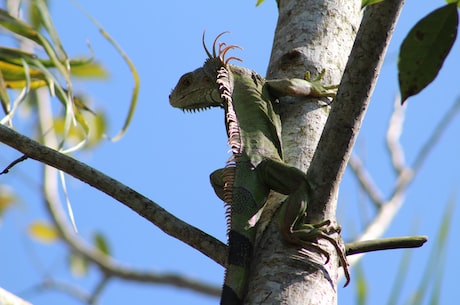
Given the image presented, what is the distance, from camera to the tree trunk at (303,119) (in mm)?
2791

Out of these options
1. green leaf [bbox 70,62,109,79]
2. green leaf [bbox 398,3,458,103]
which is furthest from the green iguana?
green leaf [bbox 398,3,458,103]

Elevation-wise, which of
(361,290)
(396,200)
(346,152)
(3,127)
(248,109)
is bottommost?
(361,290)

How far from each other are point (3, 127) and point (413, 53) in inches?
72.3

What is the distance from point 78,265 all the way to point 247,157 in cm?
248

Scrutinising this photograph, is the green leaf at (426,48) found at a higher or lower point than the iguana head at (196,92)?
lower

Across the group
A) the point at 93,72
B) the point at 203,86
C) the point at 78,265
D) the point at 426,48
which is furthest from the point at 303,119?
the point at 78,265

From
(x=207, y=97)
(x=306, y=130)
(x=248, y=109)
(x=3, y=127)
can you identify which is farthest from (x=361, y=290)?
(x=207, y=97)

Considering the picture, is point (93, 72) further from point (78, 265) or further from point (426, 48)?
point (426, 48)

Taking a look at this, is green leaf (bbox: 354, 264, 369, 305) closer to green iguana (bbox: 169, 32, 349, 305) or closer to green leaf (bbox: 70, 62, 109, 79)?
green iguana (bbox: 169, 32, 349, 305)

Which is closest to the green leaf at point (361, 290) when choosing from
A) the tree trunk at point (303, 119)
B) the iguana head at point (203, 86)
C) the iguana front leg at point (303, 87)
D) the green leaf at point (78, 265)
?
the tree trunk at point (303, 119)

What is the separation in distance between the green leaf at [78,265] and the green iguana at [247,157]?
1.42 meters

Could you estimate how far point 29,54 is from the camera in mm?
4125

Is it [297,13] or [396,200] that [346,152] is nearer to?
[297,13]

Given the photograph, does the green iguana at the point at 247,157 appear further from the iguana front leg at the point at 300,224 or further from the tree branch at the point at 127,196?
the tree branch at the point at 127,196
